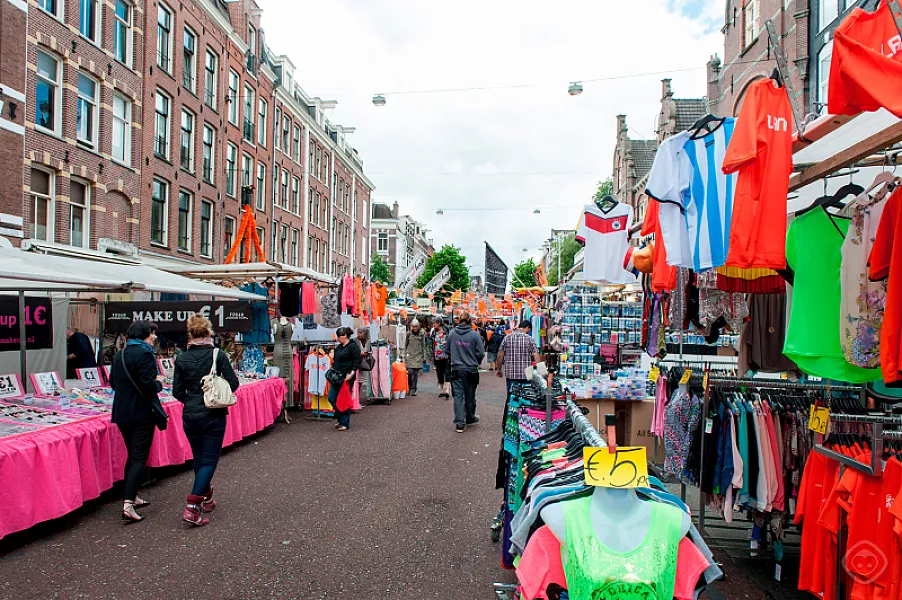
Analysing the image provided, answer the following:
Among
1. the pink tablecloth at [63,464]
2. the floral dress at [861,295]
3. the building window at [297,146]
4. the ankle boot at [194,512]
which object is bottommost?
the ankle boot at [194,512]

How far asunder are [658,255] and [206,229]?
21914 mm

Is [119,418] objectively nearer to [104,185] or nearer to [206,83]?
[104,185]

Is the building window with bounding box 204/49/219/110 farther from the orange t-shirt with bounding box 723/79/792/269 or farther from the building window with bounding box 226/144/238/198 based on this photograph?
the orange t-shirt with bounding box 723/79/792/269

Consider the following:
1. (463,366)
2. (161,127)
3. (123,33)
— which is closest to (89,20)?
(123,33)

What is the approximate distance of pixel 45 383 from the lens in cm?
689

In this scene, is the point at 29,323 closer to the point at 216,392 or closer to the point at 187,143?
the point at 216,392

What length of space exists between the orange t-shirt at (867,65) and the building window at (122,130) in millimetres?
19201

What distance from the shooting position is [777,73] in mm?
3166

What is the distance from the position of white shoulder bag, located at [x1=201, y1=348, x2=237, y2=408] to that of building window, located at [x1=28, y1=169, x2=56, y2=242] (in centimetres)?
1217

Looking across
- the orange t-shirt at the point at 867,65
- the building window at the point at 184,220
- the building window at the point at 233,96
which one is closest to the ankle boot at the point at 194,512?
the orange t-shirt at the point at 867,65

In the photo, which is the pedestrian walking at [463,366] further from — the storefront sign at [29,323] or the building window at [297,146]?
the building window at [297,146]

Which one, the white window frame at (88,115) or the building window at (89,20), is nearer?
the white window frame at (88,115)

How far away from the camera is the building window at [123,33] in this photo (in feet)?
57.9

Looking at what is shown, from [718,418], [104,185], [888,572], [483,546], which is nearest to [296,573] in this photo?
[483,546]
